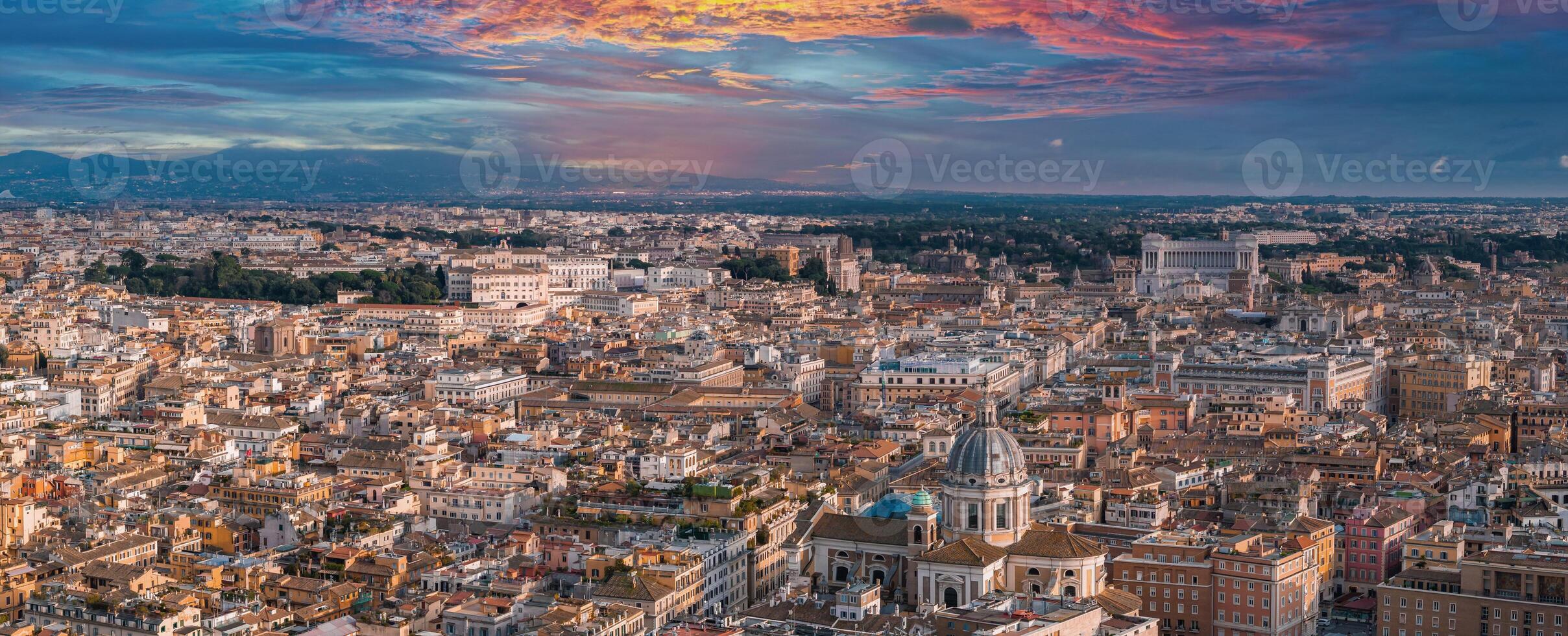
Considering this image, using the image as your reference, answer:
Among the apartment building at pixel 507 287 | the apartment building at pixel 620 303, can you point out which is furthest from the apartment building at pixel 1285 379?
the apartment building at pixel 507 287

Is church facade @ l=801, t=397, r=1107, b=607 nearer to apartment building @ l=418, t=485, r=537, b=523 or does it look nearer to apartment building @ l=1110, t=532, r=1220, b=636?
apartment building @ l=1110, t=532, r=1220, b=636

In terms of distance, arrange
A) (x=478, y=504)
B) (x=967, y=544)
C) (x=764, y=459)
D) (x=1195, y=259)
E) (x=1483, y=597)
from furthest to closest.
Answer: (x=1195, y=259) → (x=764, y=459) → (x=478, y=504) → (x=967, y=544) → (x=1483, y=597)

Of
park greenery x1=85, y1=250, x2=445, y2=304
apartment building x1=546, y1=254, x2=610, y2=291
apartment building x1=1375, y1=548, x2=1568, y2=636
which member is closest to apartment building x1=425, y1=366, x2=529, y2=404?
apartment building x1=1375, y1=548, x2=1568, y2=636

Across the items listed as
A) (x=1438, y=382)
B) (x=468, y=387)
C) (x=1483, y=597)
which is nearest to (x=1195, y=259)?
(x=1438, y=382)

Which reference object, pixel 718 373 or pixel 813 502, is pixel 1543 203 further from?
pixel 813 502

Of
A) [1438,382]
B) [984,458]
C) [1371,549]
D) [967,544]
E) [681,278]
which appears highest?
[984,458]

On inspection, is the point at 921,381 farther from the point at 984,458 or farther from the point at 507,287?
the point at 507,287

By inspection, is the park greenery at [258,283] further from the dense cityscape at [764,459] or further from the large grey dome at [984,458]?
the large grey dome at [984,458]
